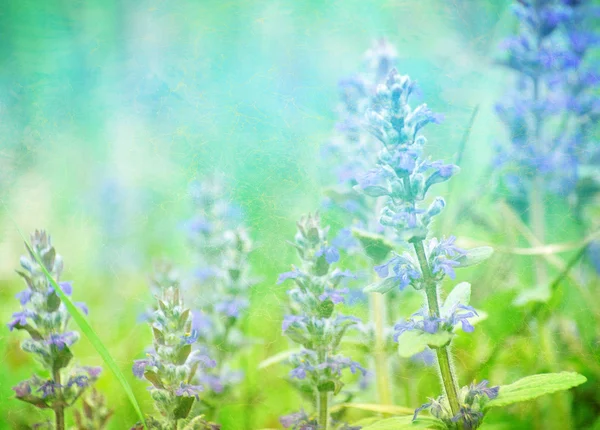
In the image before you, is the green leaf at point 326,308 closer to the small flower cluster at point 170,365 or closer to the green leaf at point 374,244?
the green leaf at point 374,244

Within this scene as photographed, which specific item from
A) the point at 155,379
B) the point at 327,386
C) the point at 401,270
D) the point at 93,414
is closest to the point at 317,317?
the point at 327,386

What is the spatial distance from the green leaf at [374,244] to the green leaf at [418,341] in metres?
0.21

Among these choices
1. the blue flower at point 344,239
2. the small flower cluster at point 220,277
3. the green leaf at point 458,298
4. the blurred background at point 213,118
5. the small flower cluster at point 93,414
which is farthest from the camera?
the blurred background at point 213,118

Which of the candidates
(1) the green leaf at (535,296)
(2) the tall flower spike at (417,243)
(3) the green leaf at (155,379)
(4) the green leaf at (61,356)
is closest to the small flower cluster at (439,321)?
(2) the tall flower spike at (417,243)

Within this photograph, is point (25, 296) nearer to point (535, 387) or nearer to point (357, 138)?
point (357, 138)

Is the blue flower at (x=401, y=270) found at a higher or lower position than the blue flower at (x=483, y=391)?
higher

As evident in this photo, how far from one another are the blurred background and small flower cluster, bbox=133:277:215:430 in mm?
485

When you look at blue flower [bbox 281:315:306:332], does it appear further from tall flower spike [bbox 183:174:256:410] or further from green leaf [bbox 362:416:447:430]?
tall flower spike [bbox 183:174:256:410]

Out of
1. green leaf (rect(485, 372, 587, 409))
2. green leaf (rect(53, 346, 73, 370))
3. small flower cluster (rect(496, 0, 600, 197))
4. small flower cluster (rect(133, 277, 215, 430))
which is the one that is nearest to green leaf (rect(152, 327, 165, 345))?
small flower cluster (rect(133, 277, 215, 430))

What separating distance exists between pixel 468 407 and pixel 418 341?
0.55 ft

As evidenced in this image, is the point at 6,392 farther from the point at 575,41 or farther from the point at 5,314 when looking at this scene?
the point at 575,41

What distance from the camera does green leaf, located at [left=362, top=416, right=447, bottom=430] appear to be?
0.98 metres

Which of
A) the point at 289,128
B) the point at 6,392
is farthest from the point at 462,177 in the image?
the point at 6,392

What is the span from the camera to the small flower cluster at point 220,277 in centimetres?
157
